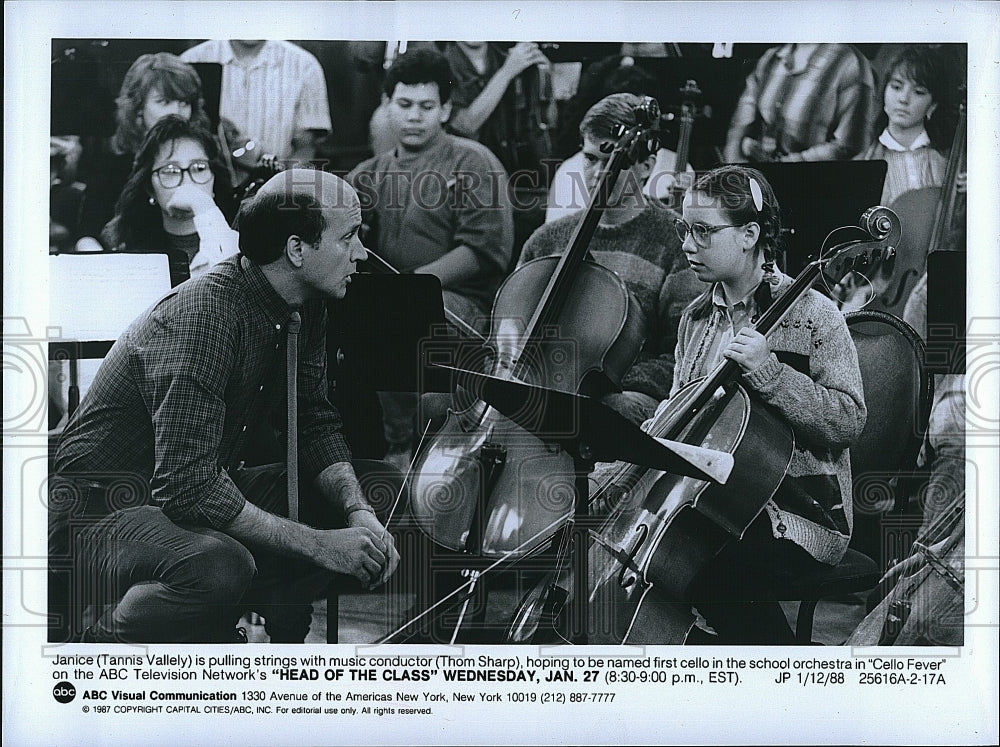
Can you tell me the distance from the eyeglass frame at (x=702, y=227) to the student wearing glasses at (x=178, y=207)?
1530 mm

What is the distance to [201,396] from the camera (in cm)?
356

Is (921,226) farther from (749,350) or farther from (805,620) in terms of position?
(805,620)

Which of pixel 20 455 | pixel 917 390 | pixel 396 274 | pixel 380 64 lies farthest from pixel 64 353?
pixel 917 390

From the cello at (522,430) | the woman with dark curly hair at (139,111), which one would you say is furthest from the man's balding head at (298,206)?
the cello at (522,430)

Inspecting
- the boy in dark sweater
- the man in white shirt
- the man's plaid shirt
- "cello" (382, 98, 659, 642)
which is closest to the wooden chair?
the boy in dark sweater

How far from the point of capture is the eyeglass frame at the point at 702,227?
364cm

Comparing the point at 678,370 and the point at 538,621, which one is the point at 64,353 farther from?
the point at 678,370

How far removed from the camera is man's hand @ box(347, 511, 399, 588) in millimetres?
3625

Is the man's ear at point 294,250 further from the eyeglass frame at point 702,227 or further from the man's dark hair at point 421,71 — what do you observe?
the eyeglass frame at point 702,227

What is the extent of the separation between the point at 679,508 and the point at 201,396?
5.48 ft

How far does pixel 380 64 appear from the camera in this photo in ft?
11.9

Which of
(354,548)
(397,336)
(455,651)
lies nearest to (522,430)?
(397,336)

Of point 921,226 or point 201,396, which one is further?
point 921,226

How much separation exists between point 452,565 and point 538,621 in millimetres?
364
